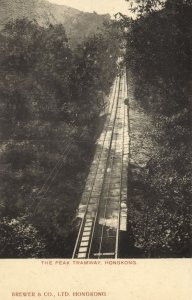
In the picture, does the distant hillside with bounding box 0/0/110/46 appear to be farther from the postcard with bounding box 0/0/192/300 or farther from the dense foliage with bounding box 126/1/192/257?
the dense foliage with bounding box 126/1/192/257

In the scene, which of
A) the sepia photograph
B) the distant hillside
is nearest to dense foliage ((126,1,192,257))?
the sepia photograph

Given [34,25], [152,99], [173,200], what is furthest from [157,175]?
[34,25]

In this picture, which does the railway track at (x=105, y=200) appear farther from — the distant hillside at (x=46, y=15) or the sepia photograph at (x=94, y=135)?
the distant hillside at (x=46, y=15)

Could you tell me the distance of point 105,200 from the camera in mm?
12023

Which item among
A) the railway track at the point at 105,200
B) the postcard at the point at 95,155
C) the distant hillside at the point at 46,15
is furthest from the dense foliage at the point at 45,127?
the distant hillside at the point at 46,15

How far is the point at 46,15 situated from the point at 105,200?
14.8 metres

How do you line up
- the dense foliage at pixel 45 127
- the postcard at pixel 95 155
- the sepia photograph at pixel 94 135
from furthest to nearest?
1. the dense foliage at pixel 45 127
2. the sepia photograph at pixel 94 135
3. the postcard at pixel 95 155

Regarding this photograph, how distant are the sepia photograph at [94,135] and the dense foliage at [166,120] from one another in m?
0.05

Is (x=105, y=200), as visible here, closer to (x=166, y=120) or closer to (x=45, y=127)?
(x=45, y=127)

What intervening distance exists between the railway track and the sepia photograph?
0.05m

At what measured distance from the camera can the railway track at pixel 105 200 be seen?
938 cm

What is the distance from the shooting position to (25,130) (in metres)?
15.2

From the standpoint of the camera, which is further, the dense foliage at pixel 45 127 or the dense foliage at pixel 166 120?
the dense foliage at pixel 45 127

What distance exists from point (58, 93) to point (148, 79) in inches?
195
